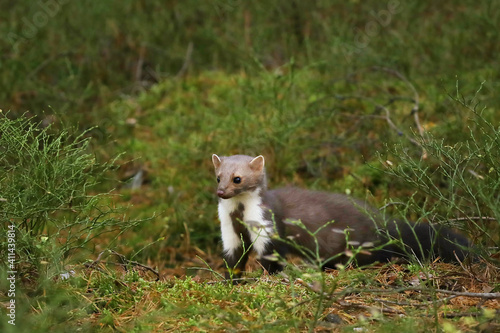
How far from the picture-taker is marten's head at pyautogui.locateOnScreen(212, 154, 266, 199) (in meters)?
4.28

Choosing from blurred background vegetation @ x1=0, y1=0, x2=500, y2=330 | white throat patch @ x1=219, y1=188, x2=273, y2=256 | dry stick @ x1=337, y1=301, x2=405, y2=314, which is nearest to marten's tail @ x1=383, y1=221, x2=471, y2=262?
blurred background vegetation @ x1=0, y1=0, x2=500, y2=330

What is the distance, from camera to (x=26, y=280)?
10.8 feet

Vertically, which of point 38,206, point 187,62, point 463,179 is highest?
point 463,179

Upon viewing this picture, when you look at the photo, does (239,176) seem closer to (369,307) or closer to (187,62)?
(369,307)

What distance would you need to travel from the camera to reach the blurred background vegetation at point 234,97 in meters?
5.43

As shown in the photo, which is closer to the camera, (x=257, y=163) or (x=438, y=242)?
(x=438, y=242)

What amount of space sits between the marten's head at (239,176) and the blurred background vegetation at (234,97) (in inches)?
21.7

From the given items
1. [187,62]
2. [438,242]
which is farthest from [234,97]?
[438,242]

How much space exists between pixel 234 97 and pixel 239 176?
3429mm

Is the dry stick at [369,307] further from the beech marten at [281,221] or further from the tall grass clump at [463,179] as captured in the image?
the beech marten at [281,221]

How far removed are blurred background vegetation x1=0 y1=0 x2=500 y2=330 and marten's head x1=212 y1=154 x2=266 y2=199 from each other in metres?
0.55

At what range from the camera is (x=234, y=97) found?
7.62 meters

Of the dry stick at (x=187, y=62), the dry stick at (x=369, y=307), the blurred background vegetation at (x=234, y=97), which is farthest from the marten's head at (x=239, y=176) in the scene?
the dry stick at (x=187, y=62)

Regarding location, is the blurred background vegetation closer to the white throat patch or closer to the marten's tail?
the marten's tail
